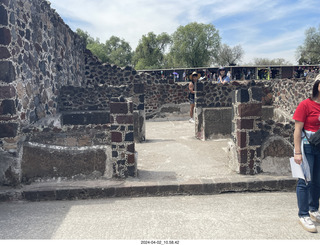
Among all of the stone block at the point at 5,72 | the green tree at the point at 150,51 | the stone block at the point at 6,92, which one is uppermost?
the green tree at the point at 150,51

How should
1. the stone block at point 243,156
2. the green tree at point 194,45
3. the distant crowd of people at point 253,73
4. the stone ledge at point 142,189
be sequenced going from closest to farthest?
the stone ledge at point 142,189 → the stone block at point 243,156 → the distant crowd of people at point 253,73 → the green tree at point 194,45

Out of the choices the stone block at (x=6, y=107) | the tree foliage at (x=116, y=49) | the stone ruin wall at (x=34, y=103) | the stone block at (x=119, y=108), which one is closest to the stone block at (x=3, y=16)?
the stone ruin wall at (x=34, y=103)

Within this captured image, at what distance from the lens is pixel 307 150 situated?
3.01 m

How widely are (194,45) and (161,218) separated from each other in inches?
1897

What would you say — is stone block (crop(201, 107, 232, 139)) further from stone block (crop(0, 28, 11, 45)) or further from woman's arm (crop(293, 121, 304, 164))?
stone block (crop(0, 28, 11, 45))

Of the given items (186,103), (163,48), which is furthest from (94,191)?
(163,48)

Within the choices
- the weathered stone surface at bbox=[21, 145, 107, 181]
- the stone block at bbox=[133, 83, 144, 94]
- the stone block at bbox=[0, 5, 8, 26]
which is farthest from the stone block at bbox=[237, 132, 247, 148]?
the stone block at bbox=[0, 5, 8, 26]

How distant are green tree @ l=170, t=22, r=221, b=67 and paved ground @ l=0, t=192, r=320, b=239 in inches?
1803

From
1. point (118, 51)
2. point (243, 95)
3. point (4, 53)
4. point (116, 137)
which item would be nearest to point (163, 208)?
point (116, 137)

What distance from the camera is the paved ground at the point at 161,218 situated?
2.94m

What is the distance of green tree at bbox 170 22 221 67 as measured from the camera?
48.7 meters

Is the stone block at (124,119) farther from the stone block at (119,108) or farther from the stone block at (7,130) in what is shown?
the stone block at (7,130)

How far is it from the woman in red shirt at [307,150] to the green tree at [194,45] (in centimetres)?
4630
